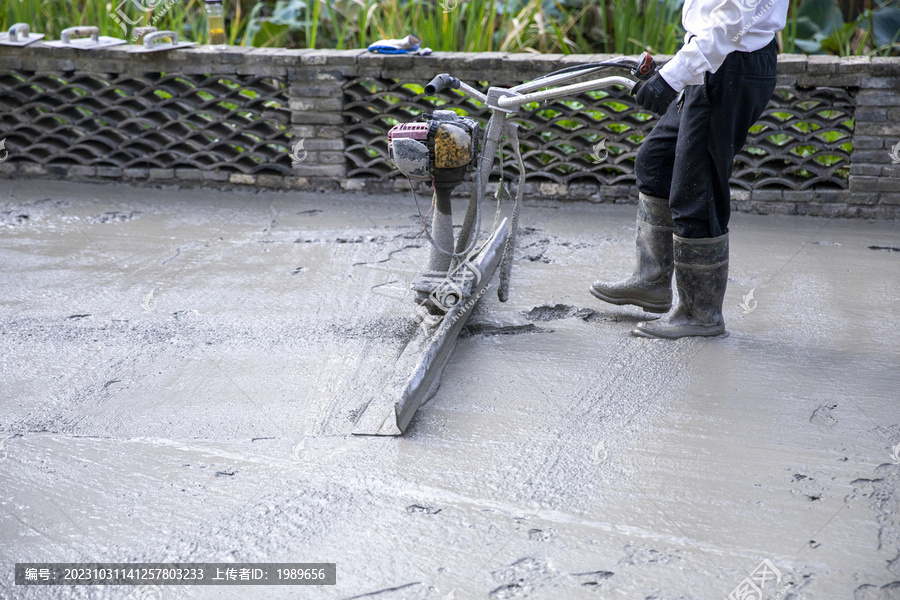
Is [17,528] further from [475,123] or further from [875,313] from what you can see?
[875,313]

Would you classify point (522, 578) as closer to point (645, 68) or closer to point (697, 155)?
point (697, 155)

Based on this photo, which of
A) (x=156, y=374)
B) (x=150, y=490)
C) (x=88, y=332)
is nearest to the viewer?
(x=150, y=490)

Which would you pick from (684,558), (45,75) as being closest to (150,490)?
(684,558)

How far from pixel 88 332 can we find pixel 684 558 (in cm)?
241

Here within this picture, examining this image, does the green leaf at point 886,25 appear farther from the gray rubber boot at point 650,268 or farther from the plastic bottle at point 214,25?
the plastic bottle at point 214,25

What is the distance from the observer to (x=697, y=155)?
2938 mm

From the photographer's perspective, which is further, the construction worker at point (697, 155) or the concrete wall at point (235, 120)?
the concrete wall at point (235, 120)

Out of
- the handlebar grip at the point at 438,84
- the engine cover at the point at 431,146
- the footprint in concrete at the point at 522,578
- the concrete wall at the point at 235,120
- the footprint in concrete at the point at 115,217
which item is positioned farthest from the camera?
the concrete wall at the point at 235,120

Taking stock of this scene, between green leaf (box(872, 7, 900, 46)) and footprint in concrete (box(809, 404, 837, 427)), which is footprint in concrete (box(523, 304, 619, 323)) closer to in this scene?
footprint in concrete (box(809, 404, 837, 427))

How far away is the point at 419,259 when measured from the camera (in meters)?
4.08

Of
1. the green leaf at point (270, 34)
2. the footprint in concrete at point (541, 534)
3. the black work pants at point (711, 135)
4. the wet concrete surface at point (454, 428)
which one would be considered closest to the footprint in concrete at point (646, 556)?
the wet concrete surface at point (454, 428)

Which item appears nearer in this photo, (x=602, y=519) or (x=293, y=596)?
(x=293, y=596)

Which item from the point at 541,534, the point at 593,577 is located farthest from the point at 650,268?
the point at 593,577

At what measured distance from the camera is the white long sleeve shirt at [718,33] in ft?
8.81
